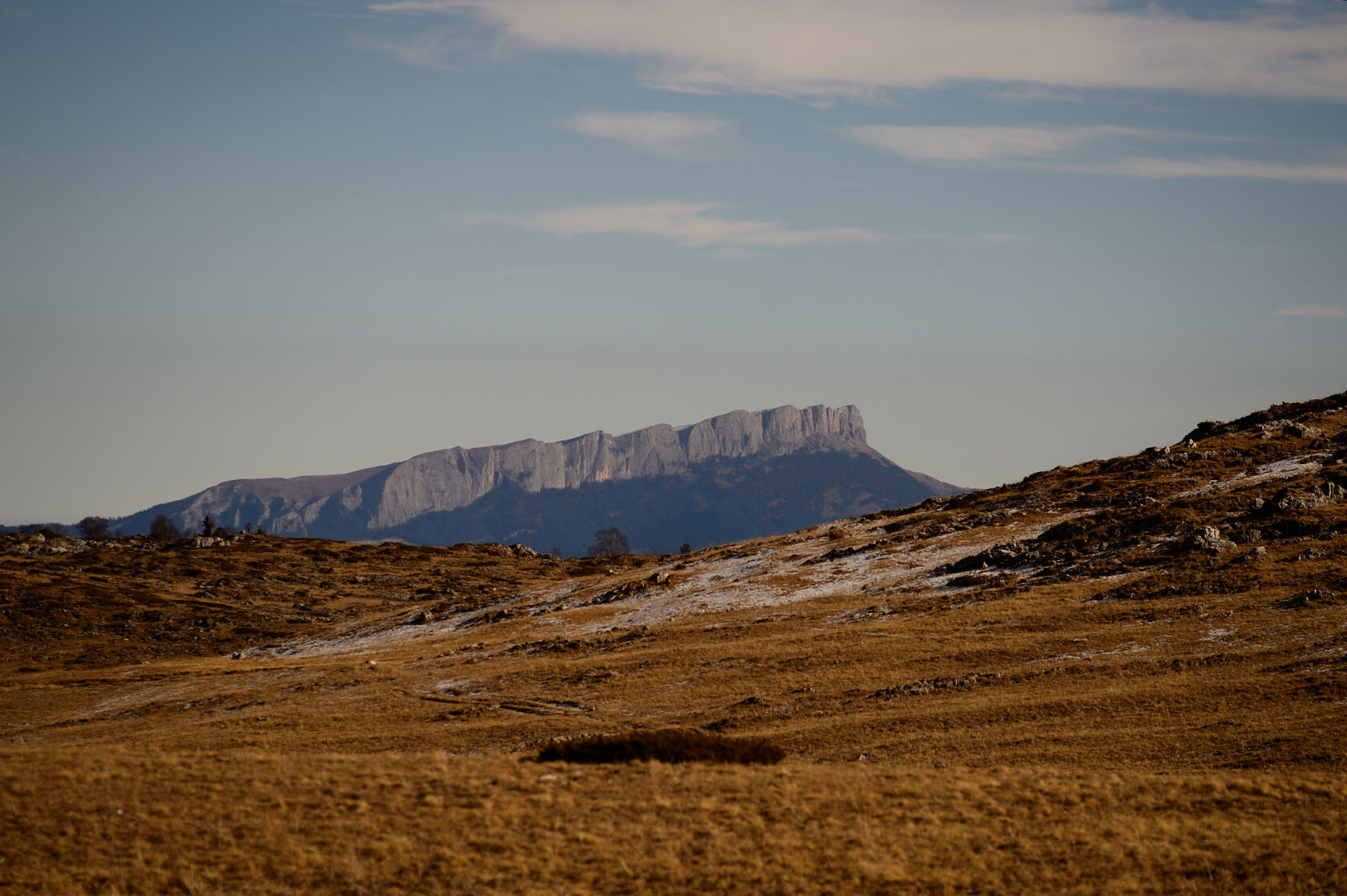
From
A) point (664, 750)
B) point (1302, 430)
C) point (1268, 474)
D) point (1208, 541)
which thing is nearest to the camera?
point (664, 750)

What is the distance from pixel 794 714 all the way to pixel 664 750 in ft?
43.9

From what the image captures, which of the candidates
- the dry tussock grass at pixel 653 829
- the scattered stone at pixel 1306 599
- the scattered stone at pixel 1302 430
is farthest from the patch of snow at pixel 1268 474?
the dry tussock grass at pixel 653 829

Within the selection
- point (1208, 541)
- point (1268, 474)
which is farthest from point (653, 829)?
point (1268, 474)

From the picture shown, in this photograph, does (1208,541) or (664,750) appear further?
(1208,541)

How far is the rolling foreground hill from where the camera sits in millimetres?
22219

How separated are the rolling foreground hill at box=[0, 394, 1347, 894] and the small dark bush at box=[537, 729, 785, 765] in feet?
0.96

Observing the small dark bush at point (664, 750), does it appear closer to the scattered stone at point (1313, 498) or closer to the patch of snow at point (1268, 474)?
the scattered stone at point (1313, 498)

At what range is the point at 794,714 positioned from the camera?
4384 centimetres

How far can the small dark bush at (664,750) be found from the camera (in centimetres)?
3156

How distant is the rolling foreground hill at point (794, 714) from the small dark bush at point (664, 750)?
29 cm

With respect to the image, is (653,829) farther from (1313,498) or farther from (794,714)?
(1313,498)

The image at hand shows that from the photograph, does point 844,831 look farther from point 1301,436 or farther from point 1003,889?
point 1301,436

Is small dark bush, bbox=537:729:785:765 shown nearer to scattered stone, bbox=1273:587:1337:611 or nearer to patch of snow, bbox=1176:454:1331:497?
scattered stone, bbox=1273:587:1337:611

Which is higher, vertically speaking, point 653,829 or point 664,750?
point 653,829
